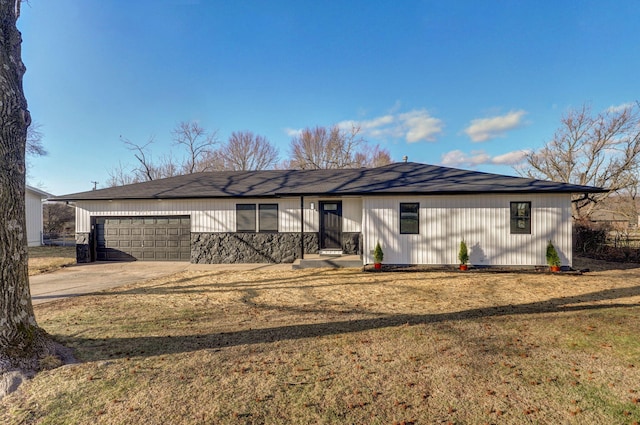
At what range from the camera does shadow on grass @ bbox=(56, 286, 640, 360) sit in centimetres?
383

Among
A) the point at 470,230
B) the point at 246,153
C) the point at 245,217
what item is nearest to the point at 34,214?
the point at 245,217

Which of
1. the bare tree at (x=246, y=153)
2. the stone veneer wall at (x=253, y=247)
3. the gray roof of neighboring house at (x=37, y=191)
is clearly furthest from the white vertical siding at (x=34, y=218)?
the bare tree at (x=246, y=153)

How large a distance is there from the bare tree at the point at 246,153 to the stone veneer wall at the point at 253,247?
21928mm

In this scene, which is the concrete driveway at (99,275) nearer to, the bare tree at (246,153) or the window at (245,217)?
the window at (245,217)

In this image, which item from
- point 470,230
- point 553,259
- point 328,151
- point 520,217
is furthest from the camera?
point 328,151

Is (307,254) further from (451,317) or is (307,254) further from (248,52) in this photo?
(248,52)

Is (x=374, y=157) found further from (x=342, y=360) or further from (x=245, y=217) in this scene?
(x=342, y=360)

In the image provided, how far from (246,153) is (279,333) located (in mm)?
31211

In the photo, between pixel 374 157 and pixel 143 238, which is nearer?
pixel 143 238

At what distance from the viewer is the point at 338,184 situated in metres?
11.3

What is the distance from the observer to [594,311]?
5344 mm

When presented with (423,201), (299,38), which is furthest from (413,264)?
(299,38)

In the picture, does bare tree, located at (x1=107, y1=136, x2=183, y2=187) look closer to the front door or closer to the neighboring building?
the neighboring building

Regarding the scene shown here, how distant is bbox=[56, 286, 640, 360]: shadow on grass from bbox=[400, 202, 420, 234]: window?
433 centimetres
